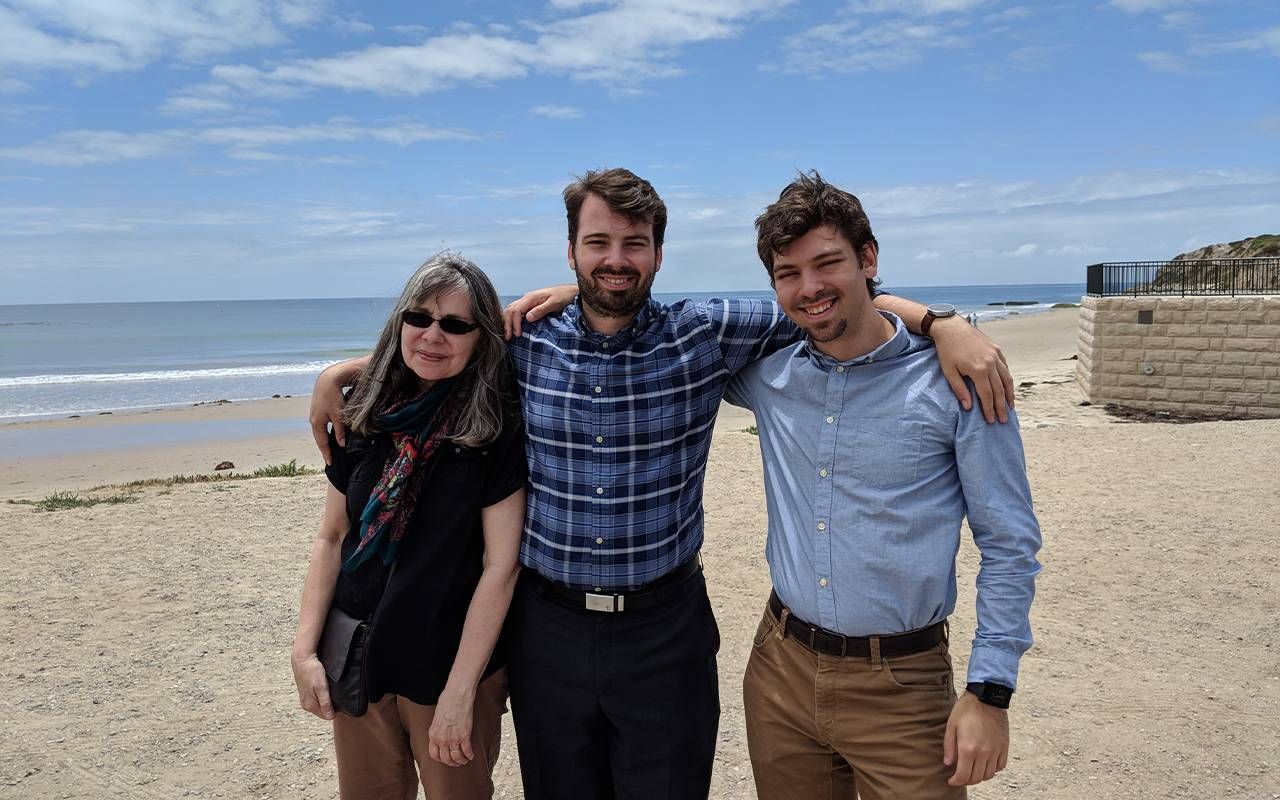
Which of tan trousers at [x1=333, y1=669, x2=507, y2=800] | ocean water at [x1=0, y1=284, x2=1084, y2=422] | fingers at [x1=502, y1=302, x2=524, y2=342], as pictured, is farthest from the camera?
ocean water at [x1=0, y1=284, x2=1084, y2=422]

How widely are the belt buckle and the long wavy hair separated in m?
0.55

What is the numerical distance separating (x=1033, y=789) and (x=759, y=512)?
4.52 metres

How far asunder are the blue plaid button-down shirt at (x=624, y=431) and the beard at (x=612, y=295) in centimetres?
6

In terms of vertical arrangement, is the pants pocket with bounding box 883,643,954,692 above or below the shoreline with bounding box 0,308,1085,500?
above

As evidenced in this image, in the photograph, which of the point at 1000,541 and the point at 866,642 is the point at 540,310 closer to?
the point at 866,642

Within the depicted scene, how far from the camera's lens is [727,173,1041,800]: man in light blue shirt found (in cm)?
214

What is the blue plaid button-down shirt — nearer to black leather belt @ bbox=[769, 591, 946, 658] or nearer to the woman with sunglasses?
the woman with sunglasses

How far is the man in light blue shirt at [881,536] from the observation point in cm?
214

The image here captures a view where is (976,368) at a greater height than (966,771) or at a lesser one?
greater

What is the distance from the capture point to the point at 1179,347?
44.4 ft

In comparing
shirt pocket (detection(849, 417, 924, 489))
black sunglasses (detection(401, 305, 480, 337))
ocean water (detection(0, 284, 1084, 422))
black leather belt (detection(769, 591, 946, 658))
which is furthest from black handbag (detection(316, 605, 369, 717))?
ocean water (detection(0, 284, 1084, 422))

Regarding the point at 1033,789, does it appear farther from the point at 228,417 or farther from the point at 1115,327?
the point at 228,417

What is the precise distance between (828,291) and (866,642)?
92 centimetres

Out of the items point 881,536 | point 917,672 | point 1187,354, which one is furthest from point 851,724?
point 1187,354
